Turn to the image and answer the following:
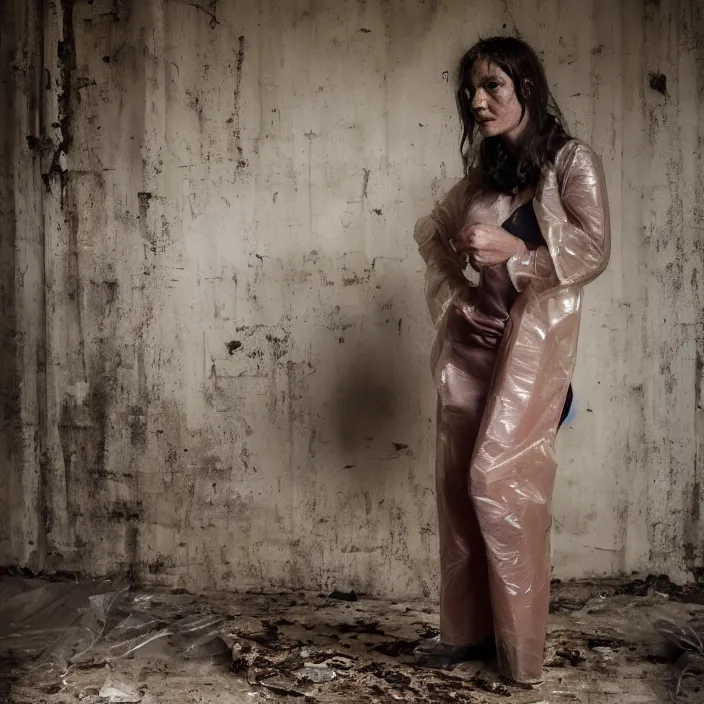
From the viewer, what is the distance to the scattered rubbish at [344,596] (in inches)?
104

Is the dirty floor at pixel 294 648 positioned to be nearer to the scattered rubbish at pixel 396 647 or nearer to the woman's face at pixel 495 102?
the scattered rubbish at pixel 396 647

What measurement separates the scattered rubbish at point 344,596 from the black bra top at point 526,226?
131cm

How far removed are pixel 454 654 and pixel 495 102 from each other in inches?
53.4

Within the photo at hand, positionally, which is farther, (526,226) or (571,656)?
(571,656)

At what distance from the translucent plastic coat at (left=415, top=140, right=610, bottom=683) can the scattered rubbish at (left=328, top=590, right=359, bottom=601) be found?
1.87ft

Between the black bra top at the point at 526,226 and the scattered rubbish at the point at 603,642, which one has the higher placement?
the black bra top at the point at 526,226

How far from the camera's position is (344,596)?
2.65 metres

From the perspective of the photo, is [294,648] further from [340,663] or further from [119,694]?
[119,694]

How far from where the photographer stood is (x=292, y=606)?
2590 millimetres

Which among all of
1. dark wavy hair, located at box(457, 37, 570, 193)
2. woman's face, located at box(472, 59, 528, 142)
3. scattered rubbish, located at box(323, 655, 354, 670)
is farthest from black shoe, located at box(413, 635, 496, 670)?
woman's face, located at box(472, 59, 528, 142)

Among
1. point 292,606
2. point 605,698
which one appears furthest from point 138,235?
point 605,698

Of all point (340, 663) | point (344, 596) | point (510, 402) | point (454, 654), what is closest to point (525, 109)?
point (510, 402)

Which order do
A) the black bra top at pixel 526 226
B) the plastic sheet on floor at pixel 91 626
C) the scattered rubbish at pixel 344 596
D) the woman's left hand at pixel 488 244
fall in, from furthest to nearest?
the scattered rubbish at pixel 344 596
the plastic sheet on floor at pixel 91 626
the black bra top at pixel 526 226
the woman's left hand at pixel 488 244

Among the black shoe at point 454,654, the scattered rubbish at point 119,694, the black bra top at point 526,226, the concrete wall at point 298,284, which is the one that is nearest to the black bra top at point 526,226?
the black bra top at point 526,226
